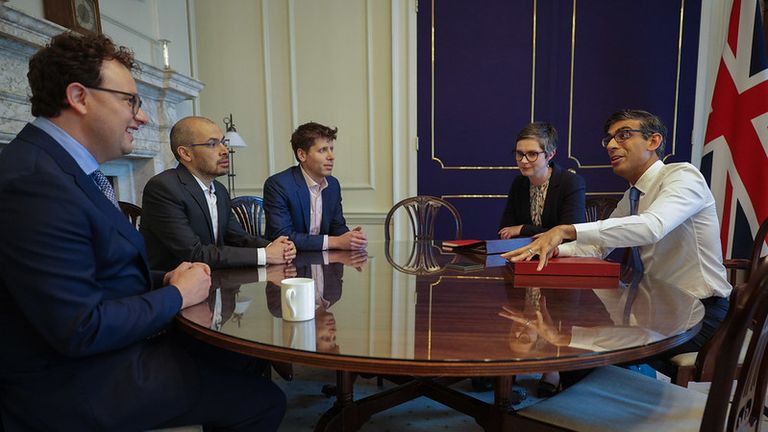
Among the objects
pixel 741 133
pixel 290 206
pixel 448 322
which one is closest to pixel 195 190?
pixel 290 206

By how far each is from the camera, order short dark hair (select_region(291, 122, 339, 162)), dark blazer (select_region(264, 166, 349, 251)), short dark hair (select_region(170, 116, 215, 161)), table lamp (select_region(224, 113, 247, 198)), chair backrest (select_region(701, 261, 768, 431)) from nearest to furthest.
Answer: chair backrest (select_region(701, 261, 768, 431))
short dark hair (select_region(170, 116, 215, 161))
dark blazer (select_region(264, 166, 349, 251))
short dark hair (select_region(291, 122, 339, 162))
table lamp (select_region(224, 113, 247, 198))

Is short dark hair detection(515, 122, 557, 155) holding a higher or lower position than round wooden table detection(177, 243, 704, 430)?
higher

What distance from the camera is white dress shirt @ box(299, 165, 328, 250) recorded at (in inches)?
89.5

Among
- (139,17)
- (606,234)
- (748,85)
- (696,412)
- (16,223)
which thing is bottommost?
(696,412)

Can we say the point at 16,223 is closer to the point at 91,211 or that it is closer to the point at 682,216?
the point at 91,211

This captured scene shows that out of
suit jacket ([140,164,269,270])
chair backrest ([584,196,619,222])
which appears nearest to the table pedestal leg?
suit jacket ([140,164,269,270])

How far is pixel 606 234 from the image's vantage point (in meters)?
1.44

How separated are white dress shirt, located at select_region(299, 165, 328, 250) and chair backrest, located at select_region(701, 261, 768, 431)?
175 centimetres

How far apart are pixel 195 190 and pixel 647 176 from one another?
5.40 feet

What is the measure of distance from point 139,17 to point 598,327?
356cm

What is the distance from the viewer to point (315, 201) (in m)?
2.30

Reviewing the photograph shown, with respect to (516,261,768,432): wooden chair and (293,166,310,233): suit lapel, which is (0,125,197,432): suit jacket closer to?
(516,261,768,432): wooden chair

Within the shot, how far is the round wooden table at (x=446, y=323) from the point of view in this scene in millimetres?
805

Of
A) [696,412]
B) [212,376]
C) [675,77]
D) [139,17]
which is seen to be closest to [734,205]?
[675,77]
